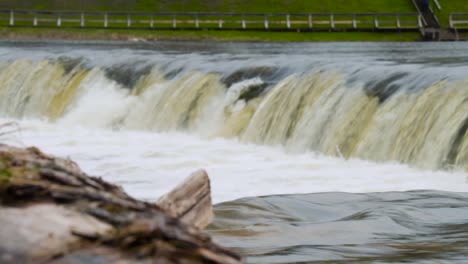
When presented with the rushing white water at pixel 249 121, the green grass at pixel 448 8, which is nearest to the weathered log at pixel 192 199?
the rushing white water at pixel 249 121

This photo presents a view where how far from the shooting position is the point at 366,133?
1828cm

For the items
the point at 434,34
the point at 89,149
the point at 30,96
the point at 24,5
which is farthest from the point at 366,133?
the point at 24,5

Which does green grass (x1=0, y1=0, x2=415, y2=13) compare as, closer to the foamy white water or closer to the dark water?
the foamy white water

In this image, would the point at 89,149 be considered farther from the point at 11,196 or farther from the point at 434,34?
the point at 434,34

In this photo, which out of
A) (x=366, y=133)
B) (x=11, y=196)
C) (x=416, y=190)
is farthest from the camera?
(x=366, y=133)

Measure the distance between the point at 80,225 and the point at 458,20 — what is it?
7139 cm

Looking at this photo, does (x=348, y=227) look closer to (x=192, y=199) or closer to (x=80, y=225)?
(x=192, y=199)

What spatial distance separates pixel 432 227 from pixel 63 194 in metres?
6.82

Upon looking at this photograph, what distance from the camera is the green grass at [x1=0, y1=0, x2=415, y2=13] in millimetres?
76875

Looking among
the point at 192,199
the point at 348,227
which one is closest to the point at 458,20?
the point at 348,227

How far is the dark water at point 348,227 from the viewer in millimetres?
8047

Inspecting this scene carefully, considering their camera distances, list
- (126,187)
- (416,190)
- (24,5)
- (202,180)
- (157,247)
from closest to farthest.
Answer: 1. (157,247)
2. (202,180)
3. (416,190)
4. (126,187)
5. (24,5)

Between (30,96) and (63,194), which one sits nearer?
(63,194)

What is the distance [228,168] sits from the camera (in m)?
16.5
